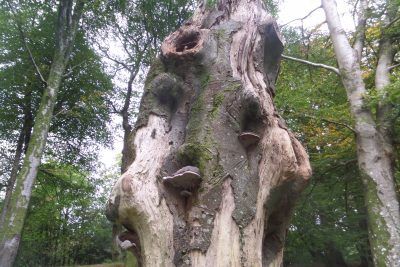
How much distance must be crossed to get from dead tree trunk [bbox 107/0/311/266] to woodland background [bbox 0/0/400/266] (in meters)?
4.91

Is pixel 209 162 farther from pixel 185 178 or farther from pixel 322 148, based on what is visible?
pixel 322 148

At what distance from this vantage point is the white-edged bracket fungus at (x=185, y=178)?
2047 mm

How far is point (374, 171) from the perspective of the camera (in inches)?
258

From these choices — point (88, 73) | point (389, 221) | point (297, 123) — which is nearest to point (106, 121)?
point (88, 73)

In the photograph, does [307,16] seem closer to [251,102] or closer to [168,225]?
[251,102]

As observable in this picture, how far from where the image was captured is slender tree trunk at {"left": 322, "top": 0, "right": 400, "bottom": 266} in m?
5.88

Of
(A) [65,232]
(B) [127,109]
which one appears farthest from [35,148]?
(A) [65,232]

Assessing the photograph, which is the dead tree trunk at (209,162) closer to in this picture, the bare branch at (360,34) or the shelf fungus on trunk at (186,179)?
the shelf fungus on trunk at (186,179)

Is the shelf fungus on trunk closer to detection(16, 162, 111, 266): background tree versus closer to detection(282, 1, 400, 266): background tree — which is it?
detection(282, 1, 400, 266): background tree

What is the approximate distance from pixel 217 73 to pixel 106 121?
477 inches

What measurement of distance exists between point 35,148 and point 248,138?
6719 millimetres

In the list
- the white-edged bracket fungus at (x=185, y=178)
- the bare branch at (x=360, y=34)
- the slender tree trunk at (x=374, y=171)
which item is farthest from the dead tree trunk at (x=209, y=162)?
the bare branch at (x=360, y=34)

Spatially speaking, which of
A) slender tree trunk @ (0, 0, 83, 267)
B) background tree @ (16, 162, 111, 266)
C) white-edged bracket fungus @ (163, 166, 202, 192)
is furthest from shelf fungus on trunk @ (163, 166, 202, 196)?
background tree @ (16, 162, 111, 266)

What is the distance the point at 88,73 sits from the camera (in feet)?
43.3
